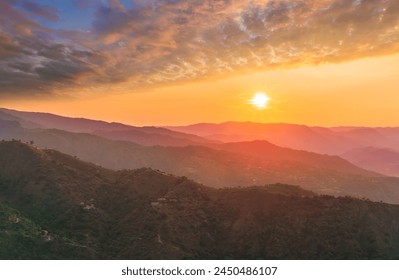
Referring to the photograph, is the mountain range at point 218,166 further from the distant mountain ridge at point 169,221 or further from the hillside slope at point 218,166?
the distant mountain ridge at point 169,221

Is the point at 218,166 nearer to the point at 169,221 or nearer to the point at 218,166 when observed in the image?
the point at 218,166

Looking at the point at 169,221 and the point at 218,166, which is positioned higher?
the point at 218,166

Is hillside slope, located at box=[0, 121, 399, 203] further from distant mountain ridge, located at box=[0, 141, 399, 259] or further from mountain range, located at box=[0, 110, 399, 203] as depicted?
distant mountain ridge, located at box=[0, 141, 399, 259]

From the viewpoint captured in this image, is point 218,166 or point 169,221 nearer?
point 169,221

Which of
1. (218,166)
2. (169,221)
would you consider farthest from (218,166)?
(169,221)

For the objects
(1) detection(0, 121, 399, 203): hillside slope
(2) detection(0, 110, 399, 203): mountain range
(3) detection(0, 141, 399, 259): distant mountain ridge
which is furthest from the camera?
(1) detection(0, 121, 399, 203): hillside slope

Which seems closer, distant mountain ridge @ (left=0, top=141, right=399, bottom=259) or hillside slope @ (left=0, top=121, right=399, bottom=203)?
distant mountain ridge @ (left=0, top=141, right=399, bottom=259)

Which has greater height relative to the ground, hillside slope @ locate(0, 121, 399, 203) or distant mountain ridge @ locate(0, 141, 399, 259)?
hillside slope @ locate(0, 121, 399, 203)

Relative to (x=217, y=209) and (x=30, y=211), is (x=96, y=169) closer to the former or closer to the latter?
(x=30, y=211)

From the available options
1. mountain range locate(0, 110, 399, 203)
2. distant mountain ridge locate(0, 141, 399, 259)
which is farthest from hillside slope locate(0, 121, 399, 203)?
distant mountain ridge locate(0, 141, 399, 259)

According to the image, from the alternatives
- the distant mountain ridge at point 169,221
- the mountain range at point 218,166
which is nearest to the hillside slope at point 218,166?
the mountain range at point 218,166
